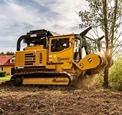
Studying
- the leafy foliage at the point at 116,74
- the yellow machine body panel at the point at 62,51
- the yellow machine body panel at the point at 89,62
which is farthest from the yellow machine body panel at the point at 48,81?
the leafy foliage at the point at 116,74

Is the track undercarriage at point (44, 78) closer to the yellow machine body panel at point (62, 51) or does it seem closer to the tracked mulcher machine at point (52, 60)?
the tracked mulcher machine at point (52, 60)

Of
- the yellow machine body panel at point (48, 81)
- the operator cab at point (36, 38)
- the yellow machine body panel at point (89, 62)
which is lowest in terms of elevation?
the yellow machine body panel at point (48, 81)

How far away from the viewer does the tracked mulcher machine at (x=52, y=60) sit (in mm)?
13562

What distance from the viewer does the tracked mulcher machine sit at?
13562mm

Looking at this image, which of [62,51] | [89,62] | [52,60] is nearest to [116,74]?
[89,62]

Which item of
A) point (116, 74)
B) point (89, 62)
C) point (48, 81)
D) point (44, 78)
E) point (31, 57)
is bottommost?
point (48, 81)

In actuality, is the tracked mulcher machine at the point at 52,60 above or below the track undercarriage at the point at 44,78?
above

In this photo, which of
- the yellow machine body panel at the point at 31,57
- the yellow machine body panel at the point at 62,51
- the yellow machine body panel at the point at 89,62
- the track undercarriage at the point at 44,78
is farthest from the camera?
the yellow machine body panel at the point at 31,57

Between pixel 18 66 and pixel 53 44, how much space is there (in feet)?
8.08

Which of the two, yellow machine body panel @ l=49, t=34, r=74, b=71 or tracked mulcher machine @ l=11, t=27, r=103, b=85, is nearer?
tracked mulcher machine @ l=11, t=27, r=103, b=85

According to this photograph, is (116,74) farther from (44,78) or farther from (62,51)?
(44,78)

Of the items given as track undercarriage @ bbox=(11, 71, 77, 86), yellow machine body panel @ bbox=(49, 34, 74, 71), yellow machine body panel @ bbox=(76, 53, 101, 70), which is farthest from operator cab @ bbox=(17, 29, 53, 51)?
yellow machine body panel @ bbox=(76, 53, 101, 70)

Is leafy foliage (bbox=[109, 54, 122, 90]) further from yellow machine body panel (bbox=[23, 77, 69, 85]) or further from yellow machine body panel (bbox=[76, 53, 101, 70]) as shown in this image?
yellow machine body panel (bbox=[23, 77, 69, 85])

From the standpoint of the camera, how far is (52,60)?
1428 cm
